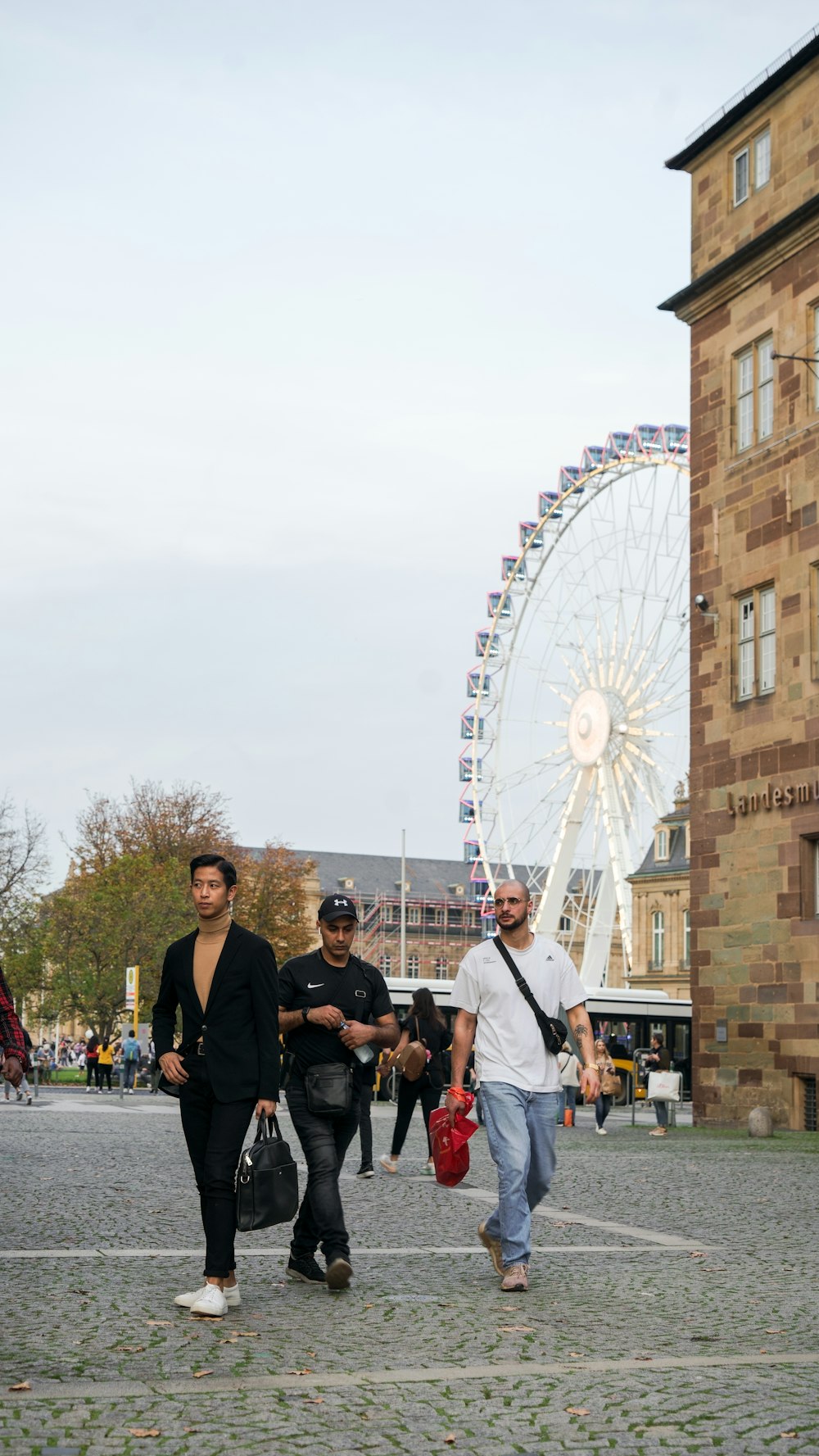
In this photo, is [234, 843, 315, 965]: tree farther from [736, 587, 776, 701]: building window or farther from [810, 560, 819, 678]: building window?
[810, 560, 819, 678]: building window

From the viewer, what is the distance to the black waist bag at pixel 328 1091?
8812 millimetres

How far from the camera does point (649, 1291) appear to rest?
8883mm

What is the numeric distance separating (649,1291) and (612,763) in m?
36.4

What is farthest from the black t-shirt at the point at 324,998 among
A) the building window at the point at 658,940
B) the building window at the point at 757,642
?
the building window at the point at 658,940

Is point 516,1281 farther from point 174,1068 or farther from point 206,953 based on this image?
point 206,953

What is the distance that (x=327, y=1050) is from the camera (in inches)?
353

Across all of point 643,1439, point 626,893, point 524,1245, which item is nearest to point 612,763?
point 626,893

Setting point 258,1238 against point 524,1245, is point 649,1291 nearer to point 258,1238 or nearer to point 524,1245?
point 524,1245

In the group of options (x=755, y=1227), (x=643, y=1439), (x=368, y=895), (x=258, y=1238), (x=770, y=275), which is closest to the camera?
(x=643, y=1439)

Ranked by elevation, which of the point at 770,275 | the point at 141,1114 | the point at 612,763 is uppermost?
the point at 770,275

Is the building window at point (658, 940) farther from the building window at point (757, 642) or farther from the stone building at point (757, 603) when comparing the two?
the building window at point (757, 642)

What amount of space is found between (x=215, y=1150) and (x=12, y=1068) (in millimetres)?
2011

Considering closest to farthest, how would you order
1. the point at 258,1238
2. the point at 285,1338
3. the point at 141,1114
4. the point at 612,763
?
the point at 285,1338, the point at 258,1238, the point at 141,1114, the point at 612,763

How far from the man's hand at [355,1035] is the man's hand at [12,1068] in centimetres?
176
